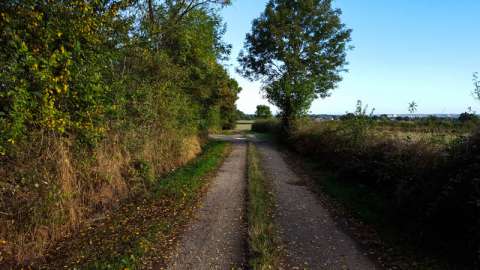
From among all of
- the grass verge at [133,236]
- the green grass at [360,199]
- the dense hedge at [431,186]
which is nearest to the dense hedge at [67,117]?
the grass verge at [133,236]

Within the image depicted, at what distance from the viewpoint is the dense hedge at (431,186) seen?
16.7 ft

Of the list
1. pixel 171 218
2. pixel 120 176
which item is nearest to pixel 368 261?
pixel 171 218

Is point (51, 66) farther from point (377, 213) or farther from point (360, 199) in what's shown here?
point (360, 199)

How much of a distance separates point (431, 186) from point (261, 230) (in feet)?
11.9

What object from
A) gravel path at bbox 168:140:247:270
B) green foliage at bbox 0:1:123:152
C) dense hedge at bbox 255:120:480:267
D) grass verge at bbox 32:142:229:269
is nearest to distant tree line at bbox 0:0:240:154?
green foliage at bbox 0:1:123:152

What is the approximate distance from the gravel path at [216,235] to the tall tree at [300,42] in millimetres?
17593

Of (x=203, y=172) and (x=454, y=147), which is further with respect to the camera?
(x=203, y=172)

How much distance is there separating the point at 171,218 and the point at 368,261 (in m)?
4.05

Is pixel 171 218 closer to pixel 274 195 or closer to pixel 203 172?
pixel 274 195

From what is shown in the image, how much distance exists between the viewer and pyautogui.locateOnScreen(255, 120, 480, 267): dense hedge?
509 cm

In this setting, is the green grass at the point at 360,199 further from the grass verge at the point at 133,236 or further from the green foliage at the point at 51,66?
the green foliage at the point at 51,66

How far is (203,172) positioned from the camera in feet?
38.8

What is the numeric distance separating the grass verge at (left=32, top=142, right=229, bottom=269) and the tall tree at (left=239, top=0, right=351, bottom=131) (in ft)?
60.3

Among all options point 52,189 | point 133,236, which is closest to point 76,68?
point 52,189
